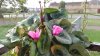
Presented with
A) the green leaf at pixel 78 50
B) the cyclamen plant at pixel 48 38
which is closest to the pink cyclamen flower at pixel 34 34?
the cyclamen plant at pixel 48 38

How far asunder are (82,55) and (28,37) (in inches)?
11.5

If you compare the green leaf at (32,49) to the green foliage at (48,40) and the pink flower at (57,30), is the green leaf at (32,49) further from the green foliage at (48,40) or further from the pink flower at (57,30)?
the pink flower at (57,30)

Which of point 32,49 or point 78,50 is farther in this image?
point 78,50

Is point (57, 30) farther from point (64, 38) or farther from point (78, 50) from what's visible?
point (78, 50)

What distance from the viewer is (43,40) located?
1.30m

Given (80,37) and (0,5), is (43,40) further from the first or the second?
(0,5)

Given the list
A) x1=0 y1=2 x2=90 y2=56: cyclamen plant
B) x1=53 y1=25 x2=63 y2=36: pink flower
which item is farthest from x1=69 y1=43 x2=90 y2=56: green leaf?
x1=53 y1=25 x2=63 y2=36: pink flower

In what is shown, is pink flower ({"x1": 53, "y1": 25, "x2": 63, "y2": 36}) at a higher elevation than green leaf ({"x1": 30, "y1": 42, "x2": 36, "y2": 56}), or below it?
higher

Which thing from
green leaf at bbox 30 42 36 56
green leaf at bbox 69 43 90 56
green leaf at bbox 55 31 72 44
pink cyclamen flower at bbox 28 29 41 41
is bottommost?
green leaf at bbox 69 43 90 56

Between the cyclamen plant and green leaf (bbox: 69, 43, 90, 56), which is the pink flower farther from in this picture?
green leaf (bbox: 69, 43, 90, 56)

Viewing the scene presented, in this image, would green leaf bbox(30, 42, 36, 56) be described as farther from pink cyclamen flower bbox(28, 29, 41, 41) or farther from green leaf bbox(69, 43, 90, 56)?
green leaf bbox(69, 43, 90, 56)

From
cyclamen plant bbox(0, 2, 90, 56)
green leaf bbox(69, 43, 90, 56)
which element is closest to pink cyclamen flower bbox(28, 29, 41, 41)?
cyclamen plant bbox(0, 2, 90, 56)

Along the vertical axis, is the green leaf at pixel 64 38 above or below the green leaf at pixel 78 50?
above

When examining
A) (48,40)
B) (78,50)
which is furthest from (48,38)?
(78,50)
